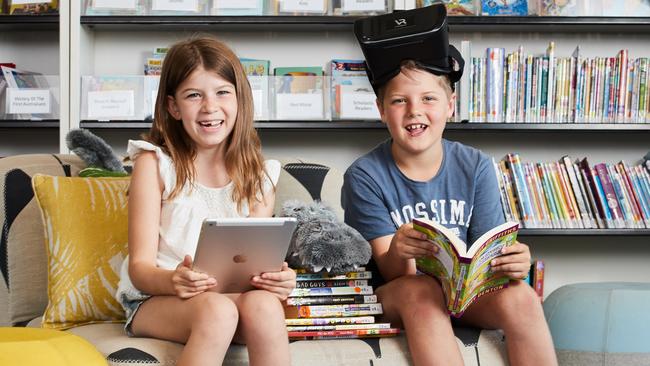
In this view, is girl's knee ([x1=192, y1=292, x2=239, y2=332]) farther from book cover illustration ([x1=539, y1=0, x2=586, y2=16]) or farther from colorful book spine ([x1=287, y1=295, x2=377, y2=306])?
book cover illustration ([x1=539, y1=0, x2=586, y2=16])

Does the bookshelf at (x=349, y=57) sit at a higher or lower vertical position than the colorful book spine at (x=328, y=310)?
higher

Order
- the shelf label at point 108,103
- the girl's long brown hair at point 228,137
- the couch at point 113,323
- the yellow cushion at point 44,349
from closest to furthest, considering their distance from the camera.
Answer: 1. the yellow cushion at point 44,349
2. the couch at point 113,323
3. the girl's long brown hair at point 228,137
4. the shelf label at point 108,103

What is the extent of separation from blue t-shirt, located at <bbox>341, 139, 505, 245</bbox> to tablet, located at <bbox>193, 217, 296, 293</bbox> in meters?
0.36

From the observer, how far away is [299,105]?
2750 millimetres

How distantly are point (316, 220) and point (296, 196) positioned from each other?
0.42 m

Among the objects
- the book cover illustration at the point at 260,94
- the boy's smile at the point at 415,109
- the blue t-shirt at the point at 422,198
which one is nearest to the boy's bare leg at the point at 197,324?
the blue t-shirt at the point at 422,198

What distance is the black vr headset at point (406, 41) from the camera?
1.71 meters

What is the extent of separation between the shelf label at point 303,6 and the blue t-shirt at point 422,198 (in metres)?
1.14

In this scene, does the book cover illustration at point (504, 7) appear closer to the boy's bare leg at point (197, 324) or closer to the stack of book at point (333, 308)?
the stack of book at point (333, 308)

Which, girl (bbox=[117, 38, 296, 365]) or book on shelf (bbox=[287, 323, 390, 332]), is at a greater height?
girl (bbox=[117, 38, 296, 365])

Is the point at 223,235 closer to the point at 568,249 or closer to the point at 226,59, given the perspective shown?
the point at 226,59

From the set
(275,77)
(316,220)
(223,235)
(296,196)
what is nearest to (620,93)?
(275,77)

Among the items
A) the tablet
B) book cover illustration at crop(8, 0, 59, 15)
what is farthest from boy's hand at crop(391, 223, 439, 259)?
book cover illustration at crop(8, 0, 59, 15)

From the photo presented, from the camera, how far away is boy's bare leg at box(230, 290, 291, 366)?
1317mm
